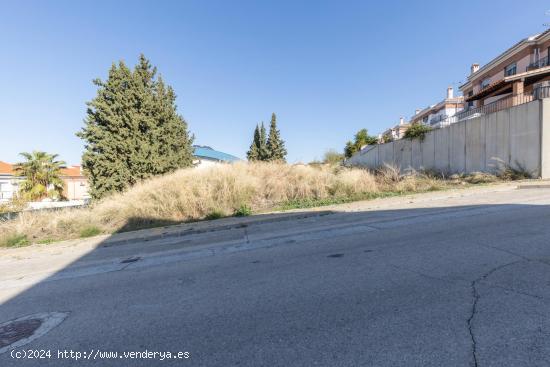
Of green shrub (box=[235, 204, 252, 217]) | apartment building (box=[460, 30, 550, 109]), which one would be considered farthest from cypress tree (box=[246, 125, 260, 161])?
green shrub (box=[235, 204, 252, 217])

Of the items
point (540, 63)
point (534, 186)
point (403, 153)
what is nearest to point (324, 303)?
point (534, 186)

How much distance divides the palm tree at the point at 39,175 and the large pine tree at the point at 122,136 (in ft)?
70.1

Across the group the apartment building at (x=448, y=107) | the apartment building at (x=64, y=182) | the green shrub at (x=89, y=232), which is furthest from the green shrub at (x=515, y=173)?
the apartment building at (x=64, y=182)

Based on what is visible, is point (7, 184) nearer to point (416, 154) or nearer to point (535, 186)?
point (416, 154)

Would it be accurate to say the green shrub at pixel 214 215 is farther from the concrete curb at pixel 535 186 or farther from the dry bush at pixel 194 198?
the concrete curb at pixel 535 186

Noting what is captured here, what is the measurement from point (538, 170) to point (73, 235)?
2044 cm

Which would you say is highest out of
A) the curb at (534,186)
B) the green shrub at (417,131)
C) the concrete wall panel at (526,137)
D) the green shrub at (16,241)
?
the green shrub at (417,131)

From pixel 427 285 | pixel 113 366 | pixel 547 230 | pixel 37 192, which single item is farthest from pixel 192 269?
pixel 37 192

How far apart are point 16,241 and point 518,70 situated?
38.4 m

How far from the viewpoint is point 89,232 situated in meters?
8.83

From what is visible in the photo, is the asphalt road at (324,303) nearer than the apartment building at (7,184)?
Yes

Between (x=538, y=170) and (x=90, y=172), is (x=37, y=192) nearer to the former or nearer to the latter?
(x=90, y=172)

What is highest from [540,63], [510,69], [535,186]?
[510,69]

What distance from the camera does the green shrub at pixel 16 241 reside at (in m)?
8.49
